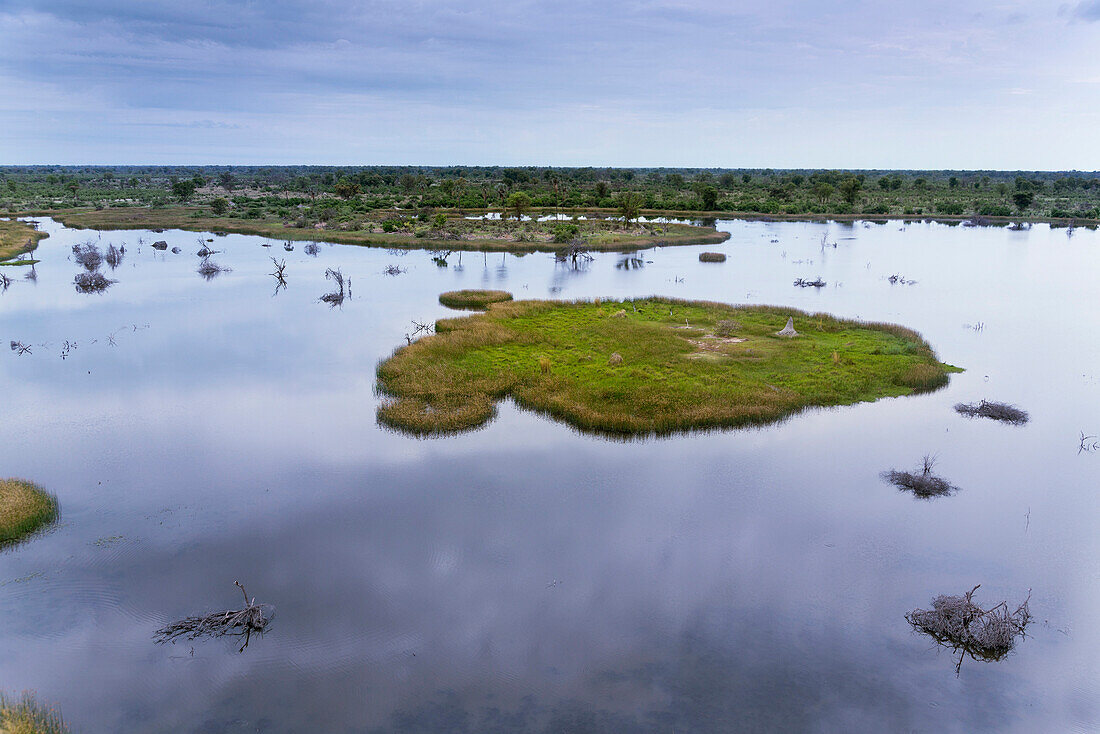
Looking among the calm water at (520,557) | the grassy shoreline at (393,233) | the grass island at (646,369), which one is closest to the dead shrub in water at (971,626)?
the calm water at (520,557)

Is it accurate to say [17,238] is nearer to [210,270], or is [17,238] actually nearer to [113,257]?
[113,257]

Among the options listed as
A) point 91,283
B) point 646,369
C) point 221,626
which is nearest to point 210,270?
point 91,283

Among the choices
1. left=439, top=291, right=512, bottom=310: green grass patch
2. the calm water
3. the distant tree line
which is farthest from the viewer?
the distant tree line

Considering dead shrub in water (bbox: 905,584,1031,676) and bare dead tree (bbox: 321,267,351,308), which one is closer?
dead shrub in water (bbox: 905,584,1031,676)

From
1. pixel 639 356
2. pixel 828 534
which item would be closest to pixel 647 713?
pixel 828 534

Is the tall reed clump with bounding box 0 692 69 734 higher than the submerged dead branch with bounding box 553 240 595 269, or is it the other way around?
the submerged dead branch with bounding box 553 240 595 269

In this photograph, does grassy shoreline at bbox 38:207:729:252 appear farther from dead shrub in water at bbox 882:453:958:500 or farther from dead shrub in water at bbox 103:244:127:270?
dead shrub in water at bbox 882:453:958:500

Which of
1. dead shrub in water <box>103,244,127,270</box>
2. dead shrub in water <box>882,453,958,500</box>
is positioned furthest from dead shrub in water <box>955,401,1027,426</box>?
dead shrub in water <box>103,244,127,270</box>
